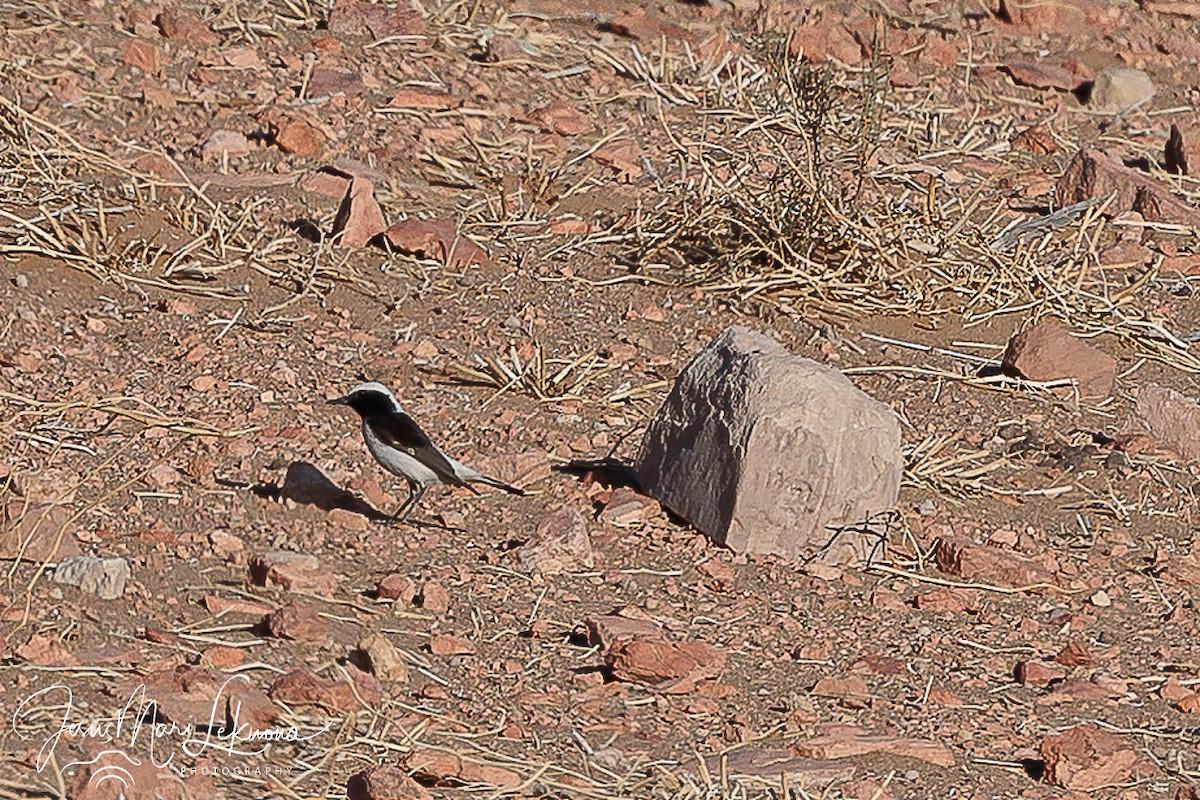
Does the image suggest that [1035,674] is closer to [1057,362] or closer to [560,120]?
[1057,362]

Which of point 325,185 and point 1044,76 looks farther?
point 1044,76

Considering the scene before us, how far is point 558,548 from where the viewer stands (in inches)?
229

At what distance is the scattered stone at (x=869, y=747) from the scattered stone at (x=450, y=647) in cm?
89

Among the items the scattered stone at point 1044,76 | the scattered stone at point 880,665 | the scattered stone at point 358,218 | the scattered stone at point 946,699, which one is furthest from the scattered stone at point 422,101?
the scattered stone at point 946,699

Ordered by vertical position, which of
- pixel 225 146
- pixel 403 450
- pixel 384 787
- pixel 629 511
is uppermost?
pixel 384 787

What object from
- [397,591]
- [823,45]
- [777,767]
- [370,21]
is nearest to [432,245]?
[370,21]

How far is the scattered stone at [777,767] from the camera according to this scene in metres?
4.55

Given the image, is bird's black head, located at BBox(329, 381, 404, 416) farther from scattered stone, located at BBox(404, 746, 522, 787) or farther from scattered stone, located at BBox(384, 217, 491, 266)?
scattered stone, located at BBox(404, 746, 522, 787)

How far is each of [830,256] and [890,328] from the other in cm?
45

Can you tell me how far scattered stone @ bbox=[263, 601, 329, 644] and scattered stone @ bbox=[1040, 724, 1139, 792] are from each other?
1713 mm

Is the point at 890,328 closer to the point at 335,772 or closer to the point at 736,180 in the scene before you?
the point at 736,180

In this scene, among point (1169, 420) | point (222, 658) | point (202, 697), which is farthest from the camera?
point (1169, 420)

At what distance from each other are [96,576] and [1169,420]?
11.7ft

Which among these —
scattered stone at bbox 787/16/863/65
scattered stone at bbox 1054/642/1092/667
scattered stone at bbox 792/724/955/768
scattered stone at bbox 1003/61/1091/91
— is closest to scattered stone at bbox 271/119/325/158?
scattered stone at bbox 787/16/863/65
